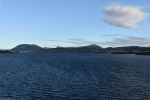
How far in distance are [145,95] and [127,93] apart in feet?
12.7

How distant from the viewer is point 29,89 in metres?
62.6

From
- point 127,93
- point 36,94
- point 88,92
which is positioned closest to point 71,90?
point 88,92

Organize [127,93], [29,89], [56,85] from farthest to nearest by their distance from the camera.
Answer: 1. [56,85]
2. [29,89]
3. [127,93]

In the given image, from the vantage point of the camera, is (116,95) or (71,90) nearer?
(116,95)

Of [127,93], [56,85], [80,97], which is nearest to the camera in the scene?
[80,97]

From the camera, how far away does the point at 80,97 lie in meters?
54.4

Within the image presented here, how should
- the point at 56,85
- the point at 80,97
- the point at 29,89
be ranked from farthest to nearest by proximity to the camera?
the point at 56,85
the point at 29,89
the point at 80,97

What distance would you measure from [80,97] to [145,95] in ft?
43.9

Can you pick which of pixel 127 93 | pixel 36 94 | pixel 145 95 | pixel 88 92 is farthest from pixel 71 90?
pixel 145 95

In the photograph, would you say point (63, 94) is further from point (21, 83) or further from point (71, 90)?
point (21, 83)

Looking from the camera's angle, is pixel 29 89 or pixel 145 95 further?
pixel 29 89

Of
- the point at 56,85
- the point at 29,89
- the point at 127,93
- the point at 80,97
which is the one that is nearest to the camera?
the point at 80,97

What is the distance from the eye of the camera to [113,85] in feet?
228

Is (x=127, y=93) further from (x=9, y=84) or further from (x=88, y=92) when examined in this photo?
(x=9, y=84)
